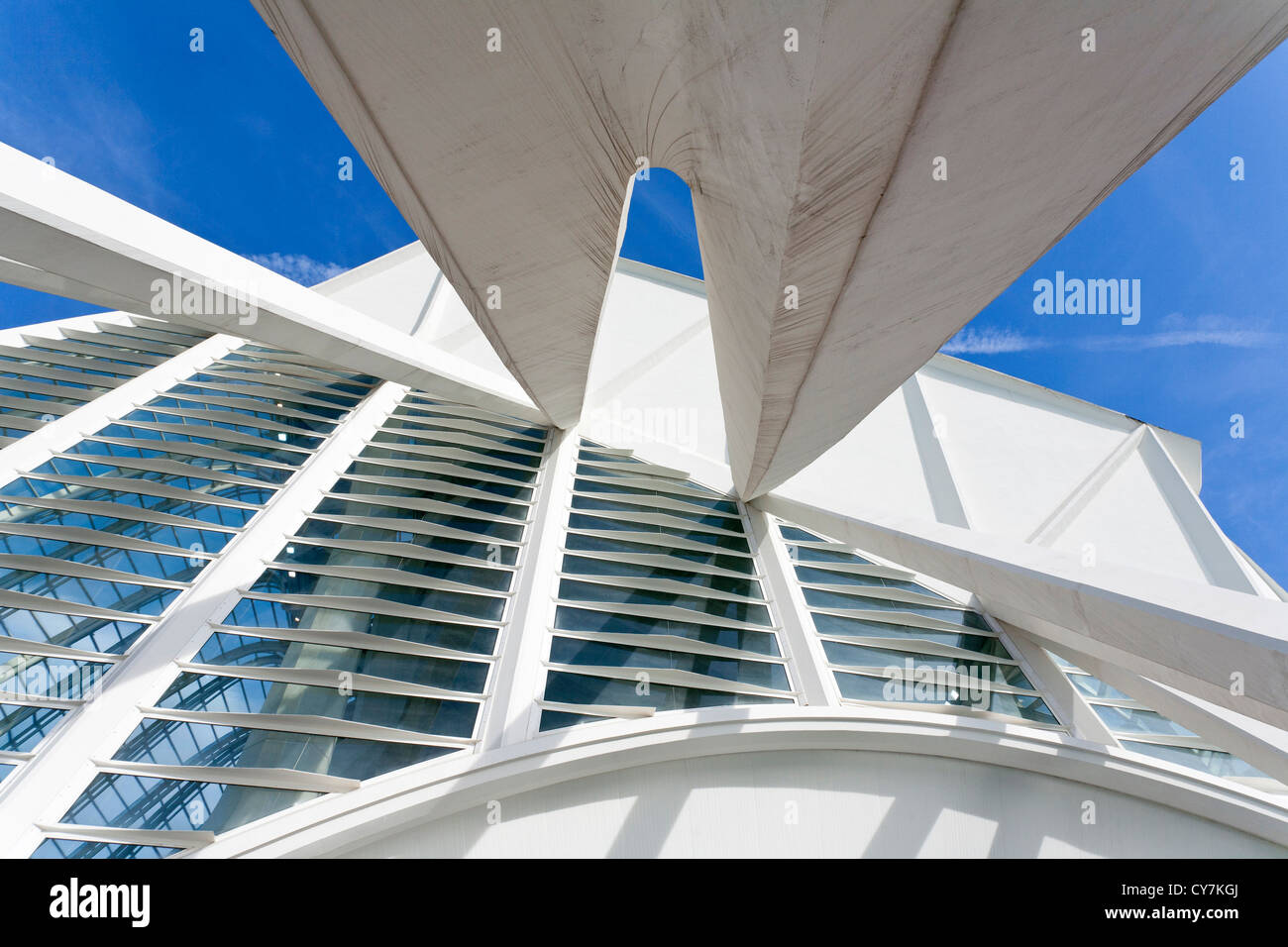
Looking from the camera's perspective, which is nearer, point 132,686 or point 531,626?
point 132,686

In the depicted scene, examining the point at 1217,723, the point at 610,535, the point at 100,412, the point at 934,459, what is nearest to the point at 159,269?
the point at 100,412

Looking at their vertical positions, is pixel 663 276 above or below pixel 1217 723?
above

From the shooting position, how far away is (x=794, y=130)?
2.96m

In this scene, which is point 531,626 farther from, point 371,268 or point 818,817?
point 371,268

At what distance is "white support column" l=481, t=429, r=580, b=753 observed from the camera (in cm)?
595

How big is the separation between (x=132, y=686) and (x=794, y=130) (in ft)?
23.2

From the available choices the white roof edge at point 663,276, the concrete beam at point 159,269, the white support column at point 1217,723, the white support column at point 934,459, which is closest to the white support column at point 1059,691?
the white support column at point 1217,723

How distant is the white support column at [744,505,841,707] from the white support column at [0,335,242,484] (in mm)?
10516

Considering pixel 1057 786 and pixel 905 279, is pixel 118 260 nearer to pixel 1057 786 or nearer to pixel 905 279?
pixel 905 279

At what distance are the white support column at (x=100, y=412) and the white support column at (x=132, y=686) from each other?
309 centimetres

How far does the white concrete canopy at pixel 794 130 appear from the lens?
2705 mm

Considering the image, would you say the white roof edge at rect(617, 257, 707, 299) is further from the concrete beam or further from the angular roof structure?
the concrete beam

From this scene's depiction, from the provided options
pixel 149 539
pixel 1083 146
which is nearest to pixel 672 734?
pixel 1083 146

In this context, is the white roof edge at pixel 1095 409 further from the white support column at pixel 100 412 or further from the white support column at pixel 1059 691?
the white support column at pixel 100 412
